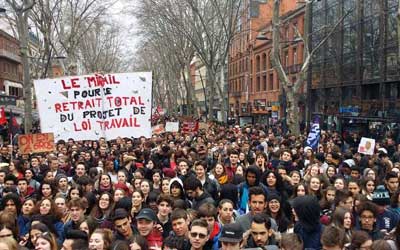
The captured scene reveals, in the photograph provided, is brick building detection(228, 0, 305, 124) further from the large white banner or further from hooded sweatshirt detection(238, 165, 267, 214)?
hooded sweatshirt detection(238, 165, 267, 214)

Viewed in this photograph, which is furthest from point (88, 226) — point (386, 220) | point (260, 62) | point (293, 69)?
point (260, 62)

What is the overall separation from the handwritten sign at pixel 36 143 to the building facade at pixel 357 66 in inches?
612

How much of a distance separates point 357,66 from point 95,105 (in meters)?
20.6

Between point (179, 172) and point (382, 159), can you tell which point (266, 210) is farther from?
point (382, 159)

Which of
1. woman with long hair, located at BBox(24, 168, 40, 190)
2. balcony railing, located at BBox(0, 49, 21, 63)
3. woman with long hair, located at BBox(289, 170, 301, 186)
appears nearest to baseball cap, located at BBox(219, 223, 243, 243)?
woman with long hair, located at BBox(289, 170, 301, 186)

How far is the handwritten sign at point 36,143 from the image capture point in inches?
483

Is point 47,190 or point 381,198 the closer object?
point 381,198

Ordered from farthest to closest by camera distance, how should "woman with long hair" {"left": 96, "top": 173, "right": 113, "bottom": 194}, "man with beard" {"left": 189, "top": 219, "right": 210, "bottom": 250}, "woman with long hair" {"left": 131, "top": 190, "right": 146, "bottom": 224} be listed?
"woman with long hair" {"left": 96, "top": 173, "right": 113, "bottom": 194} < "woman with long hair" {"left": 131, "top": 190, "right": 146, "bottom": 224} < "man with beard" {"left": 189, "top": 219, "right": 210, "bottom": 250}

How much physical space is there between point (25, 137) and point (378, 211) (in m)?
9.02

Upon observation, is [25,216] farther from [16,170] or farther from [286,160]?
[286,160]

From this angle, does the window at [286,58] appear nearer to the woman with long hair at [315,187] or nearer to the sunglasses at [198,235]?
the woman with long hair at [315,187]

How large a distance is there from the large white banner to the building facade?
14246 mm

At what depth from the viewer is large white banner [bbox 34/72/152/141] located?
11883 millimetres

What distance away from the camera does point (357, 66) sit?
2958 centimetres
